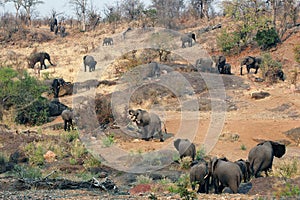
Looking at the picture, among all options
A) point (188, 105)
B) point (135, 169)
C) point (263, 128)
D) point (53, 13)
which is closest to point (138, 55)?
point (188, 105)

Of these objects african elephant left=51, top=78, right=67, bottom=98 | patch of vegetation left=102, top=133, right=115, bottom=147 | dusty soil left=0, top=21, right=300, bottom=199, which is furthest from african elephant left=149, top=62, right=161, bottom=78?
patch of vegetation left=102, top=133, right=115, bottom=147

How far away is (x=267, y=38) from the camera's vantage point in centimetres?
2903

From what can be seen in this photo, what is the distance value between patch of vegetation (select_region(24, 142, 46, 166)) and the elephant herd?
4.77 metres

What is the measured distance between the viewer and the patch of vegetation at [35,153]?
1231cm

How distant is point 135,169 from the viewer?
11844 mm

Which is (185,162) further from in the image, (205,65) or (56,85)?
A: (205,65)

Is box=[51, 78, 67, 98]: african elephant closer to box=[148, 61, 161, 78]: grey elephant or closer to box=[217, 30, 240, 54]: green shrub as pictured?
box=[148, 61, 161, 78]: grey elephant

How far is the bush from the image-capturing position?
29078 millimetres

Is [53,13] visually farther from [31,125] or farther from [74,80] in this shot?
[31,125]

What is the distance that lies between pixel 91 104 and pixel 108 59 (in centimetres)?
1191

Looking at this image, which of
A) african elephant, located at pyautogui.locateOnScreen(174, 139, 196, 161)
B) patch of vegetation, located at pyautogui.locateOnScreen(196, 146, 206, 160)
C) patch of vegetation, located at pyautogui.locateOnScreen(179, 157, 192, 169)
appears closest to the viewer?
patch of vegetation, located at pyautogui.locateOnScreen(179, 157, 192, 169)

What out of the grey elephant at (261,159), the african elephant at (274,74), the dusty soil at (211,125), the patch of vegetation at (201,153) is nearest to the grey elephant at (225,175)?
the dusty soil at (211,125)

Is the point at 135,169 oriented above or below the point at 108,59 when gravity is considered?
below

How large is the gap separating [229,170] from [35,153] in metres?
6.14
